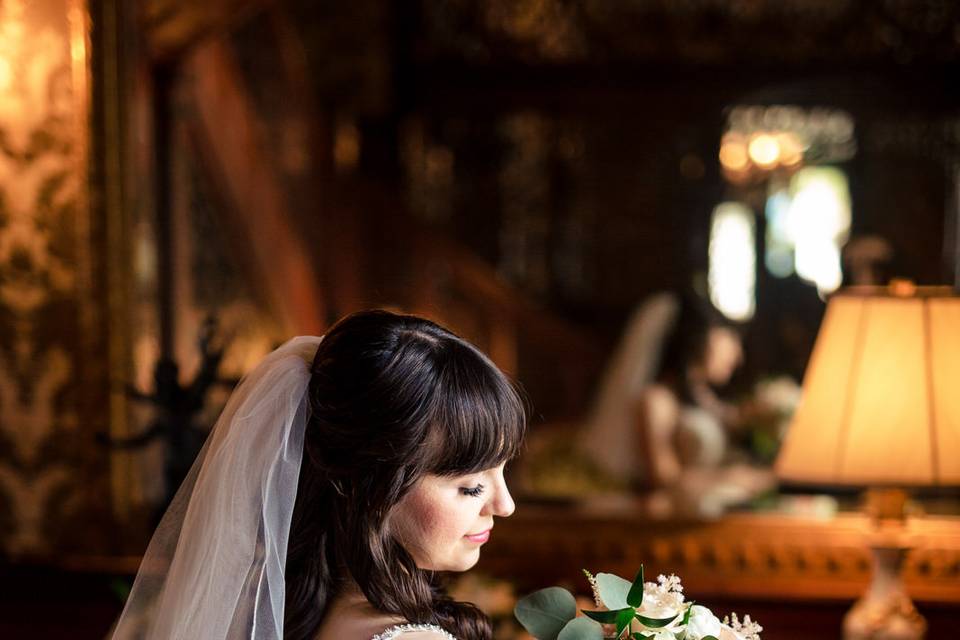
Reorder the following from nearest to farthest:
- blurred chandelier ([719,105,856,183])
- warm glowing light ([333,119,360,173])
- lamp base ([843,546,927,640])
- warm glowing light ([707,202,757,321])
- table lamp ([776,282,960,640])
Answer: table lamp ([776,282,960,640])
lamp base ([843,546,927,640])
warm glowing light ([333,119,360,173])
warm glowing light ([707,202,757,321])
blurred chandelier ([719,105,856,183])

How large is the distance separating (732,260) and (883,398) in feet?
17.3

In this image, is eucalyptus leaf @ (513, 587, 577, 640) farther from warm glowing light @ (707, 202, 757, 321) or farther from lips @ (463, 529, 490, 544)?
warm glowing light @ (707, 202, 757, 321)

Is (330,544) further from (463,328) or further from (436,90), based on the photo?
(436,90)

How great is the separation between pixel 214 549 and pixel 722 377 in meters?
5.34

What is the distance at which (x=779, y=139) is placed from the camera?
8.17 meters

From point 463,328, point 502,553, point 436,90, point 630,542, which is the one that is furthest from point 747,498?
point 436,90

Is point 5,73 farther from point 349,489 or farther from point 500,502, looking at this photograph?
point 500,502

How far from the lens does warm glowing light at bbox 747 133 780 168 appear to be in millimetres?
8156

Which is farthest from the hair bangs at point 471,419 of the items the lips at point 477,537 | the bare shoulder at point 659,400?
the bare shoulder at point 659,400

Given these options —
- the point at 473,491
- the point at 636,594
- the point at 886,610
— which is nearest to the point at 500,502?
the point at 473,491

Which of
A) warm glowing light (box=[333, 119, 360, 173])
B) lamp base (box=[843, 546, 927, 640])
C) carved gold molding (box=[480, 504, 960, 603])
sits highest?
warm glowing light (box=[333, 119, 360, 173])

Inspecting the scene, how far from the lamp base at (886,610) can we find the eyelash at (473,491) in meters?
1.76

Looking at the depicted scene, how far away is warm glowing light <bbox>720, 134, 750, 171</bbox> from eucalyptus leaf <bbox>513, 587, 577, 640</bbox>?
6.78m

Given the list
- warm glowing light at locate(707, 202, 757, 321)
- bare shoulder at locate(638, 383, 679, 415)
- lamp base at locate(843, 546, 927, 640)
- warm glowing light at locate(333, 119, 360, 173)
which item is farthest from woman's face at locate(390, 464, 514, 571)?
warm glowing light at locate(707, 202, 757, 321)
